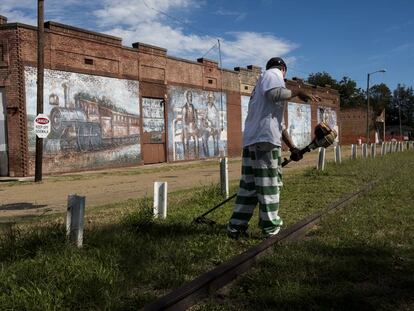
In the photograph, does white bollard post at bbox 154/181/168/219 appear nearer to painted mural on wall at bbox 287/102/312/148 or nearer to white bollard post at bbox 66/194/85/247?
white bollard post at bbox 66/194/85/247

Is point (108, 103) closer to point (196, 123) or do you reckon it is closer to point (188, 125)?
point (188, 125)

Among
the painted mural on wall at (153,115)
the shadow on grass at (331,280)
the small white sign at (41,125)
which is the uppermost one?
the painted mural on wall at (153,115)

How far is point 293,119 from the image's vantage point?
5119cm

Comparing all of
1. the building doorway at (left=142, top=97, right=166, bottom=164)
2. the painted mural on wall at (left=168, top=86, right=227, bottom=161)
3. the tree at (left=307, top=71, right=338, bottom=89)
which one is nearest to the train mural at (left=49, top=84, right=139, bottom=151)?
the building doorway at (left=142, top=97, right=166, bottom=164)

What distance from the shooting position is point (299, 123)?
5269 cm

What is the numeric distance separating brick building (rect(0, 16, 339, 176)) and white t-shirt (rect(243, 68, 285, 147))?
18933 mm

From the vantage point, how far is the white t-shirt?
598cm

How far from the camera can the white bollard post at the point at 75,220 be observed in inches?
220

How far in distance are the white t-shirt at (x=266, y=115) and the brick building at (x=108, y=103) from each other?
18933 mm

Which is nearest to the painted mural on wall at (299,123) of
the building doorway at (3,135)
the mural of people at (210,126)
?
the mural of people at (210,126)

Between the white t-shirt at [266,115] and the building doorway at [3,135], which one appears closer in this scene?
the white t-shirt at [266,115]

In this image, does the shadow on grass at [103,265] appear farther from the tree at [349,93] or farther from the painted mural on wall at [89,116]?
the tree at [349,93]

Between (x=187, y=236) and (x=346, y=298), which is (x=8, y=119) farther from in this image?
(x=346, y=298)

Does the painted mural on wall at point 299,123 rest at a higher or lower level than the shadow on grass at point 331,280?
higher
